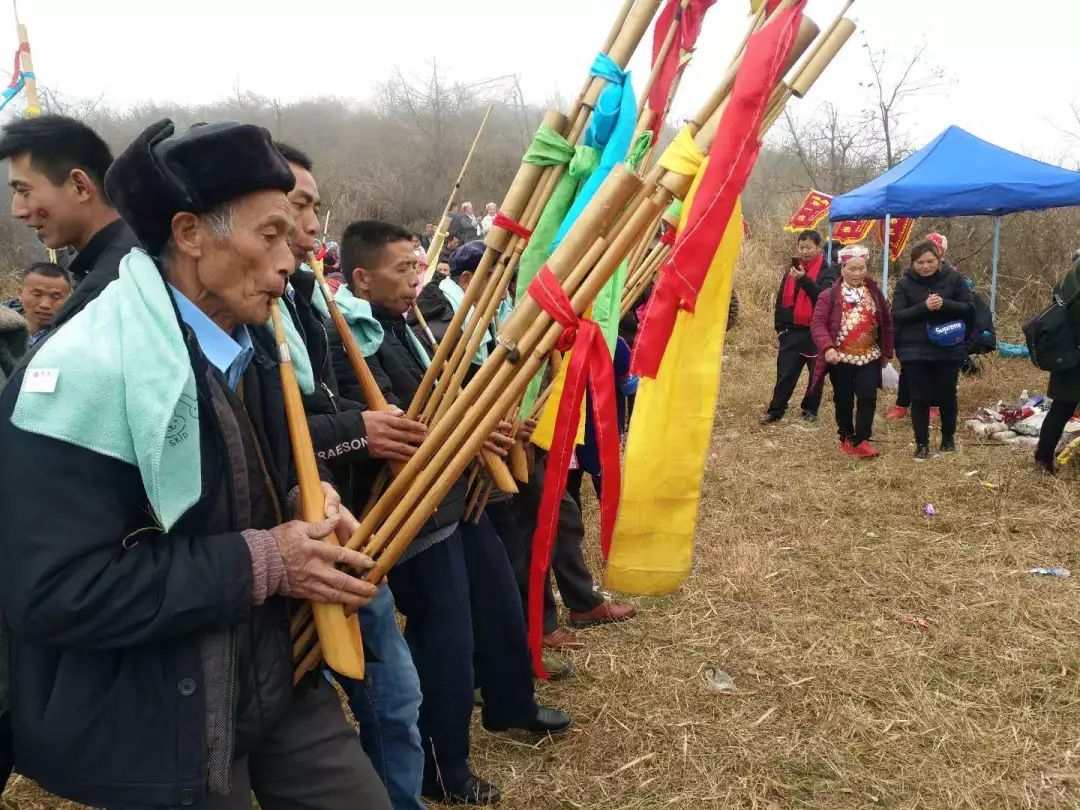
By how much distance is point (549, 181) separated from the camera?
1830 millimetres

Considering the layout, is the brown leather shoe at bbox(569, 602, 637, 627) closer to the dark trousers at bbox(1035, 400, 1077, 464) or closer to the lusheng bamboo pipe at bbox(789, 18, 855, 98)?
the lusheng bamboo pipe at bbox(789, 18, 855, 98)

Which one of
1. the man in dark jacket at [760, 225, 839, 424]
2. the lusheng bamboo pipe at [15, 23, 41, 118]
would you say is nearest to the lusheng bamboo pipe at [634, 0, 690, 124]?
the lusheng bamboo pipe at [15, 23, 41, 118]

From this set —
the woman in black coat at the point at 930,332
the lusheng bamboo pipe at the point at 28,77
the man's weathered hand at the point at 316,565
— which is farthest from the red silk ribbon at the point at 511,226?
the woman in black coat at the point at 930,332

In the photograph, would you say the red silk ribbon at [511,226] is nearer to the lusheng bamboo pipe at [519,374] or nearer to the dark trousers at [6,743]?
the lusheng bamboo pipe at [519,374]

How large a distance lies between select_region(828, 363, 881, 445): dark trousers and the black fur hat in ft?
18.6

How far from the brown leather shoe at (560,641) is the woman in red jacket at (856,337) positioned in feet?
12.1

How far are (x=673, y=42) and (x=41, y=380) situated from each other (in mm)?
1483

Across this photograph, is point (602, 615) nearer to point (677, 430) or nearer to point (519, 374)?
point (677, 430)

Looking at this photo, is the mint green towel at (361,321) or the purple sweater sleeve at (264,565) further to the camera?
the mint green towel at (361,321)

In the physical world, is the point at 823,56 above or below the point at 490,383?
above

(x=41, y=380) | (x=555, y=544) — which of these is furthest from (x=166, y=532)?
(x=555, y=544)

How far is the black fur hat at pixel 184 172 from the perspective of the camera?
121 centimetres

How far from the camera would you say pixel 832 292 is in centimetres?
619

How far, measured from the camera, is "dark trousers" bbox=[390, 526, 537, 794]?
2176 mm
